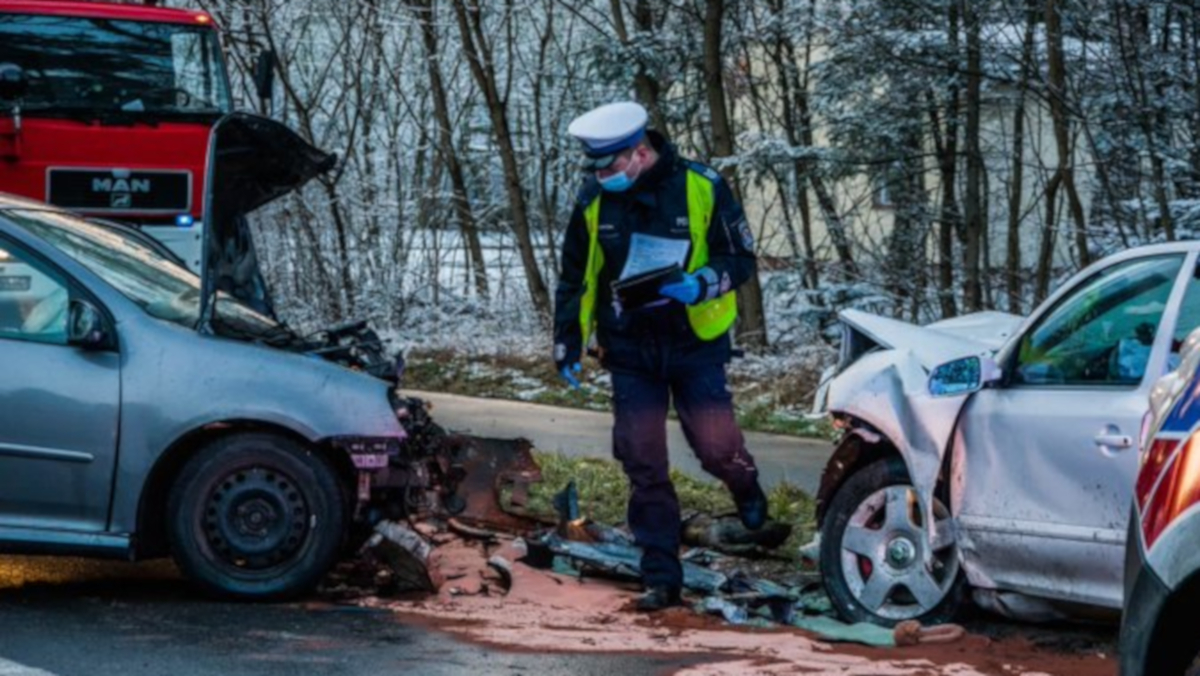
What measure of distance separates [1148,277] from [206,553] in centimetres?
366

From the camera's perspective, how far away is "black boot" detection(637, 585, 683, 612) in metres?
7.93

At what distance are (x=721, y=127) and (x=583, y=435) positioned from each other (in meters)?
6.52

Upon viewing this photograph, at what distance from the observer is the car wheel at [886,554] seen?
7551 millimetres

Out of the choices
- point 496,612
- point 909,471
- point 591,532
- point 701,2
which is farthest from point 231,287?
point 701,2

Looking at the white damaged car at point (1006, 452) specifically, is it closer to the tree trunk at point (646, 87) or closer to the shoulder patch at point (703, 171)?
the shoulder patch at point (703, 171)

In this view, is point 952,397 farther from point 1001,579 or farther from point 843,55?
point 843,55

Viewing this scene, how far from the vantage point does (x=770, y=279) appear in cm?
2233

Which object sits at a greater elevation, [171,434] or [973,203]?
[973,203]

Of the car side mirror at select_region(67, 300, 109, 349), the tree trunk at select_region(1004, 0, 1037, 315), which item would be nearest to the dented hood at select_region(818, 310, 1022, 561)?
the car side mirror at select_region(67, 300, 109, 349)

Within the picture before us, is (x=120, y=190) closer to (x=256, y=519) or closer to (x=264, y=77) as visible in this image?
(x=264, y=77)

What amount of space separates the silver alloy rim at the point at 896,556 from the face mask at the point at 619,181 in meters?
1.55

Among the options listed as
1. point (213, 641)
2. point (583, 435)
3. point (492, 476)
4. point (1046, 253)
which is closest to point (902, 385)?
point (492, 476)

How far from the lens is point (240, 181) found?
34.7 ft

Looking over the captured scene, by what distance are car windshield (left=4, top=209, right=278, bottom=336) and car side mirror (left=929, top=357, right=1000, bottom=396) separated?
2815 millimetres
